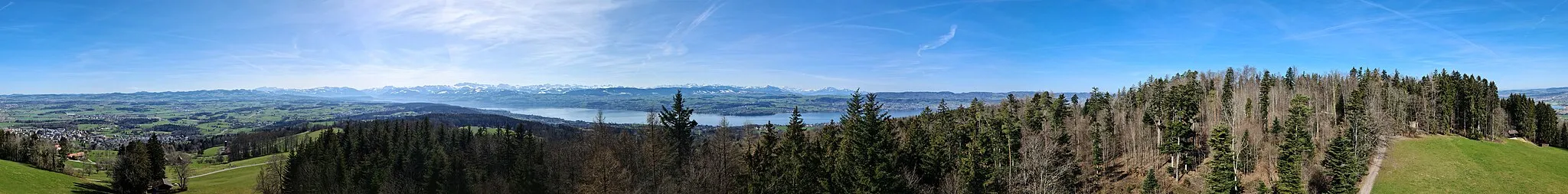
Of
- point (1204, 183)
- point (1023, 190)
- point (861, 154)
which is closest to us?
point (861, 154)

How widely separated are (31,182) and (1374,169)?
93.5 metres

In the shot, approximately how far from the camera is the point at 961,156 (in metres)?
47.0

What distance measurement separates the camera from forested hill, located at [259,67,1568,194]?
122 ft

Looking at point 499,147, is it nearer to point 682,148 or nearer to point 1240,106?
point 682,148

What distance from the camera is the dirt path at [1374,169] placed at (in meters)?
43.8

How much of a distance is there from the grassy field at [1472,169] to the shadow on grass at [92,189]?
8603 cm

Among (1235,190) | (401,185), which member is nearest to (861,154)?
(1235,190)

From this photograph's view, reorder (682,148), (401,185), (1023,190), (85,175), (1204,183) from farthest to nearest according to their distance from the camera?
(85,175) < (401,185) < (1204,183) < (682,148) < (1023,190)

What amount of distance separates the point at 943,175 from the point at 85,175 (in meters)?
79.6

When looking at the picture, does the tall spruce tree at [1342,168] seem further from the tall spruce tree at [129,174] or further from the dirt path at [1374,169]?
the tall spruce tree at [129,174]

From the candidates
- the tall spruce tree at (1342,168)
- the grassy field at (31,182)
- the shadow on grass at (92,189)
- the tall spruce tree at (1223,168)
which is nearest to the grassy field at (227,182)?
the shadow on grass at (92,189)

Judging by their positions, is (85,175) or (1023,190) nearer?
(1023,190)

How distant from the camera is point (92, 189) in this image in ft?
184

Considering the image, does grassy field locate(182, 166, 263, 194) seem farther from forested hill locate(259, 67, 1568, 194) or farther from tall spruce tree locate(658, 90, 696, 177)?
tall spruce tree locate(658, 90, 696, 177)
